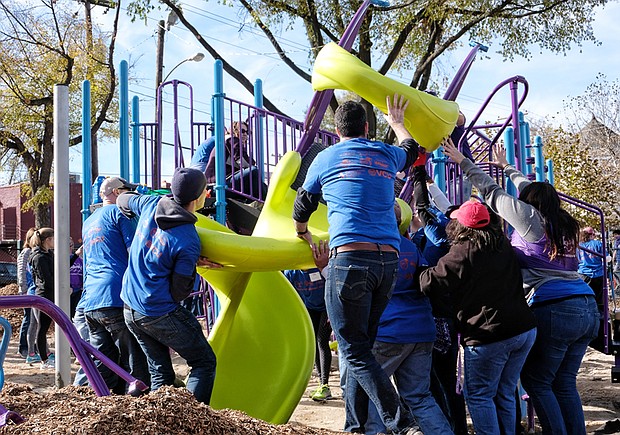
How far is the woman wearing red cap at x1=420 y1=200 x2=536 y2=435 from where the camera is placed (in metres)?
3.73

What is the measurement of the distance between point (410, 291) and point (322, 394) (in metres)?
2.46

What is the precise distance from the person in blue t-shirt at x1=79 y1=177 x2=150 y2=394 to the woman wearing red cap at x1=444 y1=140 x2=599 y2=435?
2.47 metres

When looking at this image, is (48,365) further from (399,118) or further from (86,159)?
(399,118)

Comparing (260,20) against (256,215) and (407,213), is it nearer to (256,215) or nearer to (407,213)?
(256,215)

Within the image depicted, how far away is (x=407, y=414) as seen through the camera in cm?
358

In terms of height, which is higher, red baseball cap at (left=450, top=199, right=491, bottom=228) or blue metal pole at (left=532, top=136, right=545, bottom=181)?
blue metal pole at (left=532, top=136, right=545, bottom=181)

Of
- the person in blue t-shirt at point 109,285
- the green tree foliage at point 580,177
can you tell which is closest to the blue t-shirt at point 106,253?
the person in blue t-shirt at point 109,285

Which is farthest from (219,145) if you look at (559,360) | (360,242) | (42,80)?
(42,80)

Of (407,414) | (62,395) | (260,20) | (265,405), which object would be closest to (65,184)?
(62,395)

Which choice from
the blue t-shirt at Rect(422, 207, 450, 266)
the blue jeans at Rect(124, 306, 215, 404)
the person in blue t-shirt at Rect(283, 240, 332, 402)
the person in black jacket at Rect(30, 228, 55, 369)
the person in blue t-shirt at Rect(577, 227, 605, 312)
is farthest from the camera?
the person in blue t-shirt at Rect(577, 227, 605, 312)

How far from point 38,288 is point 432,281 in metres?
6.23

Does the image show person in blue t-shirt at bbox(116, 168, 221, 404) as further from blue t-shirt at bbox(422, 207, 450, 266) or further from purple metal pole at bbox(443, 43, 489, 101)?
purple metal pole at bbox(443, 43, 489, 101)

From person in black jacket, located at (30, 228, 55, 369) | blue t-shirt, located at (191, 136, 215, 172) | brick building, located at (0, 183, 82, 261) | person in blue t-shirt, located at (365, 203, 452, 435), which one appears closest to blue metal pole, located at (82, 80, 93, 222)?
blue t-shirt, located at (191, 136, 215, 172)

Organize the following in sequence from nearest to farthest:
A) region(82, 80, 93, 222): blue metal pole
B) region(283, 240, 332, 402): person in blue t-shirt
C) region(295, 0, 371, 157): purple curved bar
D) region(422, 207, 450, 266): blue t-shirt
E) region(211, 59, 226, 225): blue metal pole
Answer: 1. region(422, 207, 450, 266): blue t-shirt
2. region(295, 0, 371, 157): purple curved bar
3. region(211, 59, 226, 225): blue metal pole
4. region(82, 80, 93, 222): blue metal pole
5. region(283, 240, 332, 402): person in blue t-shirt
